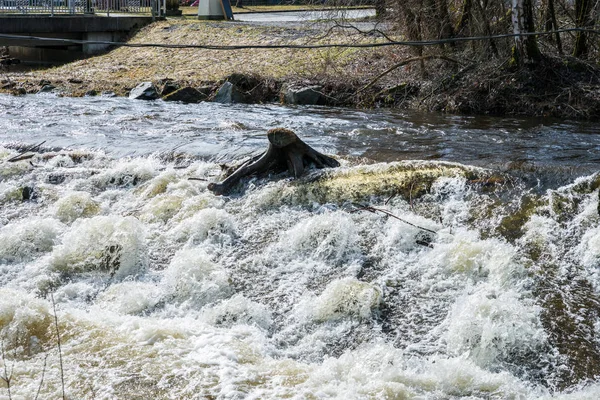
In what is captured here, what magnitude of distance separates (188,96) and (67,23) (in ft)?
32.3

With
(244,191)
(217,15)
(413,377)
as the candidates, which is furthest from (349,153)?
(217,15)

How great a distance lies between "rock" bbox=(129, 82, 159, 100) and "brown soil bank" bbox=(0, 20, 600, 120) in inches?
13.1

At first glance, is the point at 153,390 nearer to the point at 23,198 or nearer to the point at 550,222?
the point at 550,222

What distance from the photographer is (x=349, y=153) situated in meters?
10.1

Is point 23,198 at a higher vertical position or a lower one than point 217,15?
lower

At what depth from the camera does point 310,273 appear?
286 inches

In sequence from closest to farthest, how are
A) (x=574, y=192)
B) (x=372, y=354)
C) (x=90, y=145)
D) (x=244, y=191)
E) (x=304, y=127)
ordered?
(x=372, y=354) → (x=574, y=192) → (x=244, y=191) → (x=90, y=145) → (x=304, y=127)

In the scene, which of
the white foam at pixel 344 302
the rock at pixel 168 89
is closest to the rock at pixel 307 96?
the rock at pixel 168 89

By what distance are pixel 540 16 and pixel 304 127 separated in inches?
214

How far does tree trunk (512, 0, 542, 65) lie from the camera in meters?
13.0

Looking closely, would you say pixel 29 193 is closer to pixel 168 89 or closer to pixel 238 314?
pixel 238 314

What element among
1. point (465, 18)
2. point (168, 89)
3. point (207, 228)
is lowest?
point (207, 228)

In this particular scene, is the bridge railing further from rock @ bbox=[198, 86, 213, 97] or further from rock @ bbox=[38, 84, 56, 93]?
rock @ bbox=[198, 86, 213, 97]

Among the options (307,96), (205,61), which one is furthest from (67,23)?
(307,96)
